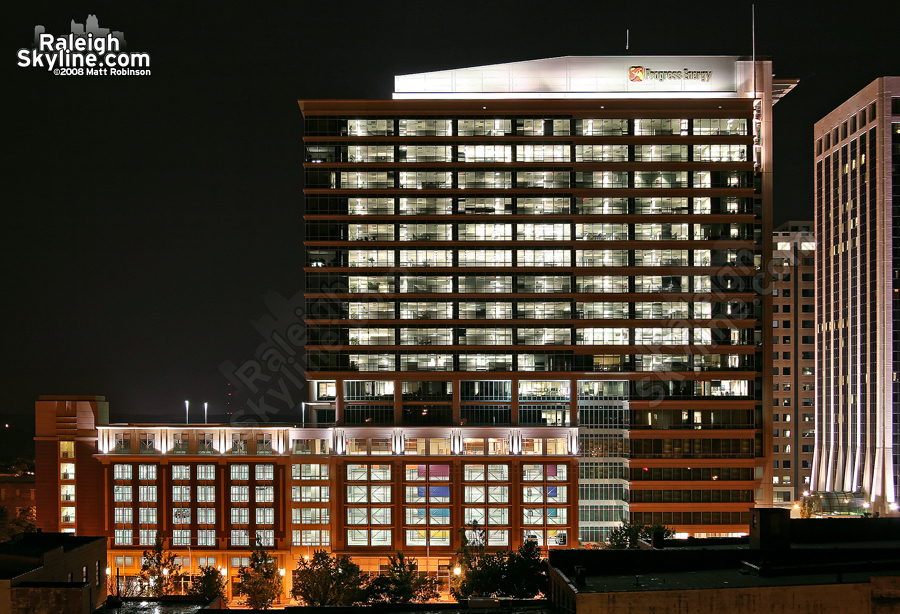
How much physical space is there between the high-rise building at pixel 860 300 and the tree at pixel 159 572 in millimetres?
127554

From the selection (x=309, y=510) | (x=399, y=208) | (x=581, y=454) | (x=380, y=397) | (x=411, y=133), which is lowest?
(x=309, y=510)

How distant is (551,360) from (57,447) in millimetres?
Result: 71786

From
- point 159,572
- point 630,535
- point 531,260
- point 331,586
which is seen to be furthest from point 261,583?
point 531,260

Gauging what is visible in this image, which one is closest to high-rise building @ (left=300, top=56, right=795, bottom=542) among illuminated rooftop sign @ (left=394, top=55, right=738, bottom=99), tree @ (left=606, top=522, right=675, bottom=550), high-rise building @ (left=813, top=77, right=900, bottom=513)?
illuminated rooftop sign @ (left=394, top=55, right=738, bottom=99)

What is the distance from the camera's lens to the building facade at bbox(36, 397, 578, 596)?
10456 cm

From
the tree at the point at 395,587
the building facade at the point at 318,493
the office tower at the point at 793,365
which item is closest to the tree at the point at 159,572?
the building facade at the point at 318,493

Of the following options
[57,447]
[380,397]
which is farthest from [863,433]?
[57,447]

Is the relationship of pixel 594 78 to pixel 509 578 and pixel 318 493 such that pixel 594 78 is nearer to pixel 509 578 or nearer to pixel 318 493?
pixel 318 493

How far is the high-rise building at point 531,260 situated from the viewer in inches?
4294

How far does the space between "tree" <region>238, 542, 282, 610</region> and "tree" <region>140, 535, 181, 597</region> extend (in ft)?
30.1

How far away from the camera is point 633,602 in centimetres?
4622

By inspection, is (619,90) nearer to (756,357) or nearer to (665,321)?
(665,321)

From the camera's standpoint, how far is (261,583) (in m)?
88.6

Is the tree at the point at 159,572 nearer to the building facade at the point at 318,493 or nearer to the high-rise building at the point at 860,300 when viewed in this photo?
the building facade at the point at 318,493
